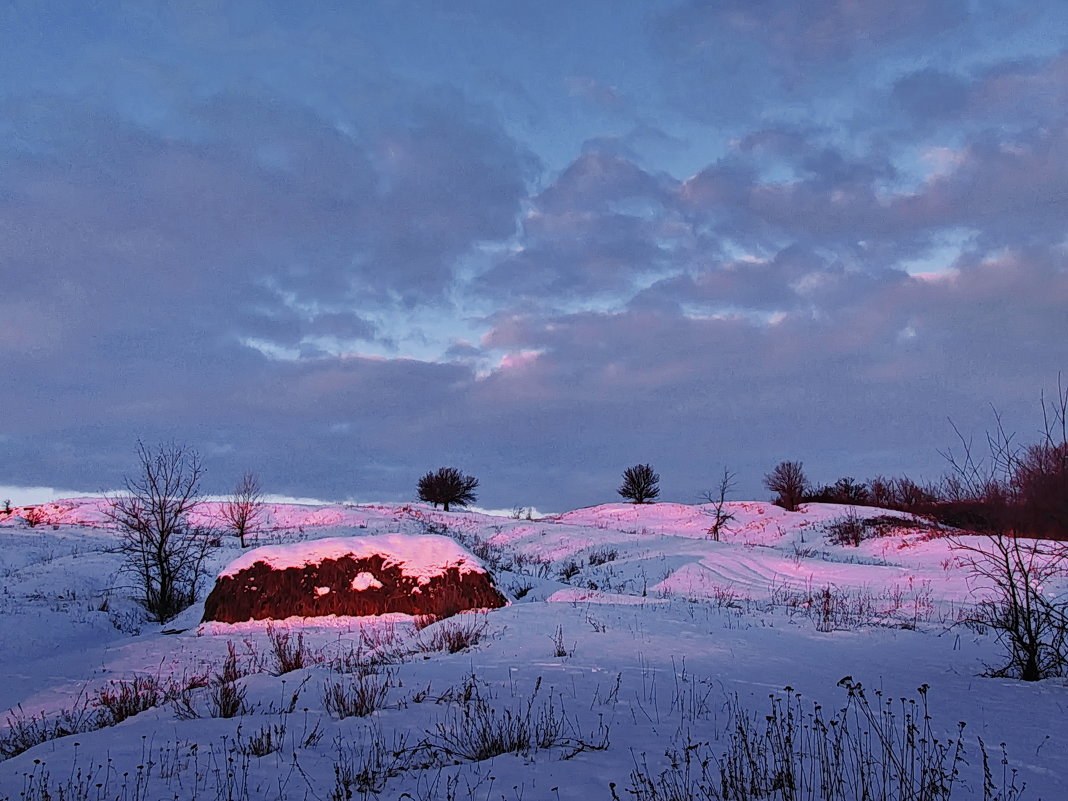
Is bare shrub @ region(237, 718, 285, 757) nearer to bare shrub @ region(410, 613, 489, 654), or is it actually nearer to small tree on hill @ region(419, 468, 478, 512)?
bare shrub @ region(410, 613, 489, 654)

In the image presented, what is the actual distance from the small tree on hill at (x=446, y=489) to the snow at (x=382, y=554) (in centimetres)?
3087

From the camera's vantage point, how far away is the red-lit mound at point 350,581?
14141mm

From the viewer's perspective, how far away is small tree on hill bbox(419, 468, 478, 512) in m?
46.2

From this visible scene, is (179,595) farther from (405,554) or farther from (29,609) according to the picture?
(405,554)

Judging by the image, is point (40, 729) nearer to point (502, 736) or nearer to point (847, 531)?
point (502, 736)

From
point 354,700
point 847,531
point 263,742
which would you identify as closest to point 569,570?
point 847,531

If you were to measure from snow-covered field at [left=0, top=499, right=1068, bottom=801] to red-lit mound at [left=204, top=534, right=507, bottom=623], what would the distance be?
0.55 metres

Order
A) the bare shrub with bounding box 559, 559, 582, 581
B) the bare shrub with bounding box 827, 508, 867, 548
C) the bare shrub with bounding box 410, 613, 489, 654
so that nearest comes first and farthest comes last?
the bare shrub with bounding box 410, 613, 489, 654
the bare shrub with bounding box 559, 559, 582, 581
the bare shrub with bounding box 827, 508, 867, 548

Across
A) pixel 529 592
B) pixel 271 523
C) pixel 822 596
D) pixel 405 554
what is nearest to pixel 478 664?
pixel 405 554

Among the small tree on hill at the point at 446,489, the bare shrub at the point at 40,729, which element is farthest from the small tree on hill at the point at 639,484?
the bare shrub at the point at 40,729

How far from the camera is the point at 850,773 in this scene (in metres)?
4.49

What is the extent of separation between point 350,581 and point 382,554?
2.63 feet

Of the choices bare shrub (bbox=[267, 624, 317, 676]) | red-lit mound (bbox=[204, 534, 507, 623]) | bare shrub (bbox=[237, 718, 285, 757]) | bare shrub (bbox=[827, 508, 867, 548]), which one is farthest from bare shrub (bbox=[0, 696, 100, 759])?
bare shrub (bbox=[827, 508, 867, 548])

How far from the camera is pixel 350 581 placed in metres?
14.6
